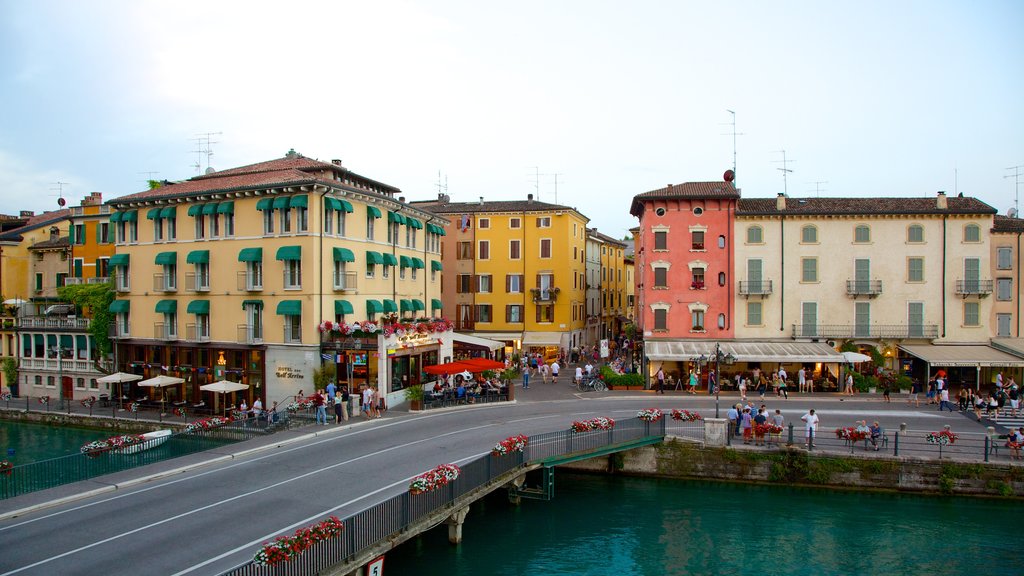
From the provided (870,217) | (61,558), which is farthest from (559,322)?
(61,558)

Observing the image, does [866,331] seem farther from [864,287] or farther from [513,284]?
[513,284]

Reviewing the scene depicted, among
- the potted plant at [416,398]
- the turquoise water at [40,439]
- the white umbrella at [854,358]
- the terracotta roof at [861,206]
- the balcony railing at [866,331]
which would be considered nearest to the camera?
the turquoise water at [40,439]

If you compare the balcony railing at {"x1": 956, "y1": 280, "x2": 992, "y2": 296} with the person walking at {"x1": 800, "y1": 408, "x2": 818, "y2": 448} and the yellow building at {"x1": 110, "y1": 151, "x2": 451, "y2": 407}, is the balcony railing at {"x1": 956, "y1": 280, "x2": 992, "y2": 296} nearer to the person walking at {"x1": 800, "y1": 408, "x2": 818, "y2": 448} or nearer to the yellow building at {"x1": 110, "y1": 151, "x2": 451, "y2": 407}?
the person walking at {"x1": 800, "y1": 408, "x2": 818, "y2": 448}

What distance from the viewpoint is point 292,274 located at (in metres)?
37.0

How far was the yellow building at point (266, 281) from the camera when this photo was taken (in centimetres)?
3650

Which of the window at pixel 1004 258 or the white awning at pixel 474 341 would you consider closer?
the window at pixel 1004 258

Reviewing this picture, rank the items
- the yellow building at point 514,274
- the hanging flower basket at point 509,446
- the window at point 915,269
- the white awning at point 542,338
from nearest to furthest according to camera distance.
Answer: the hanging flower basket at point 509,446, the window at point 915,269, the white awning at point 542,338, the yellow building at point 514,274

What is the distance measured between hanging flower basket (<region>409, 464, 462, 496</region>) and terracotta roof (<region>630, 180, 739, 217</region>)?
2997 cm

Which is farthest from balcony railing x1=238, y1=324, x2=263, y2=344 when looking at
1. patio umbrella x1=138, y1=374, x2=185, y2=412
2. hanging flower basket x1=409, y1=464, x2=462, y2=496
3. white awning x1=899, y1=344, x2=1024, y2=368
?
white awning x1=899, y1=344, x2=1024, y2=368

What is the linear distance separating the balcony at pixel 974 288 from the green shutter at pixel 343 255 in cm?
3747

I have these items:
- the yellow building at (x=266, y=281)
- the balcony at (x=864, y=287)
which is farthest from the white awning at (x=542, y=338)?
the balcony at (x=864, y=287)

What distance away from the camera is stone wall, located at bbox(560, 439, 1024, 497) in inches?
1067

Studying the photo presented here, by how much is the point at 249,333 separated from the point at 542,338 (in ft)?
88.7

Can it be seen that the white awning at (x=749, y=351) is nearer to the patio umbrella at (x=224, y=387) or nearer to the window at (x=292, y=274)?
the window at (x=292, y=274)
